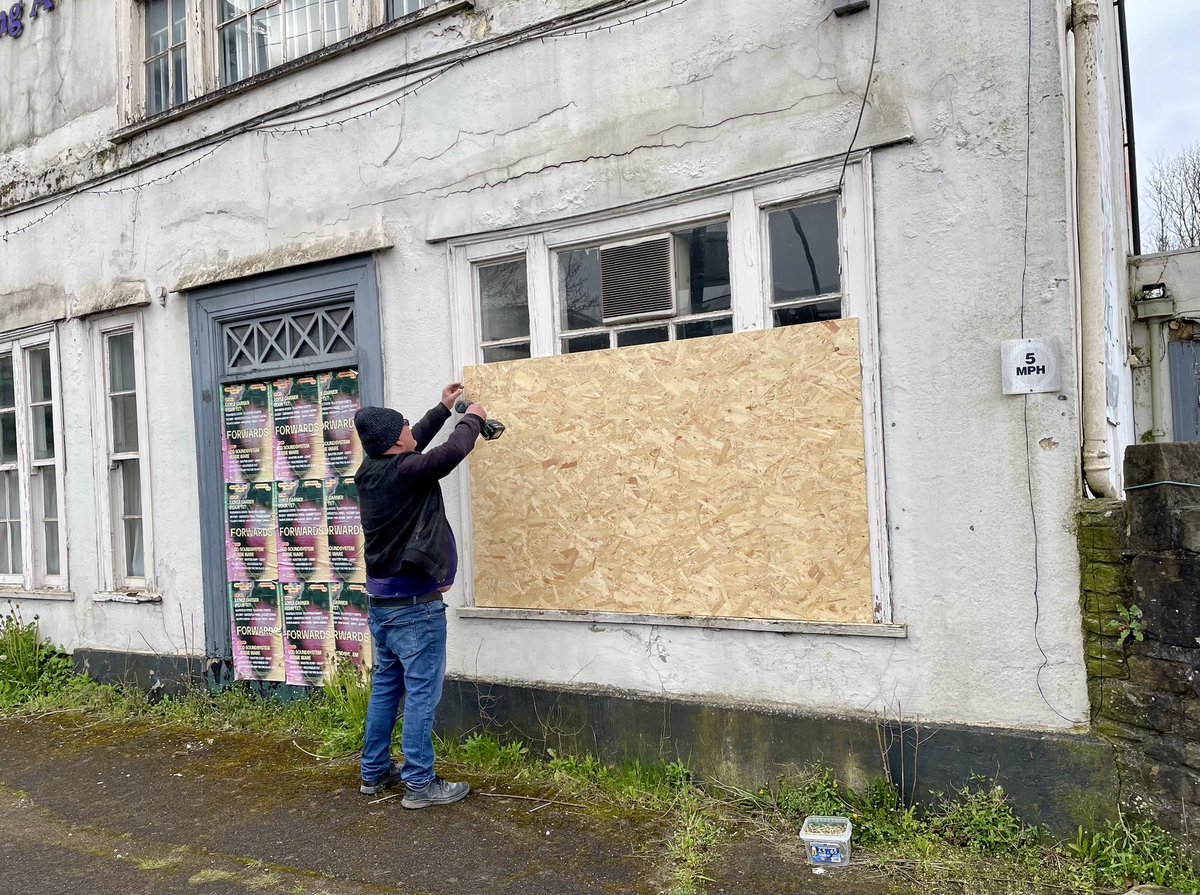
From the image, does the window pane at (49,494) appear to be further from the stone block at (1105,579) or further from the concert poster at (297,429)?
the stone block at (1105,579)

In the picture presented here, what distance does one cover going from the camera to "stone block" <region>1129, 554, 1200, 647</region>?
3.87 meters

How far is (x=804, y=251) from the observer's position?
4883mm

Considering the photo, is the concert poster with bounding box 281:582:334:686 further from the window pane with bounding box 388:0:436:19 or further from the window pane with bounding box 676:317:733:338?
the window pane with bounding box 388:0:436:19

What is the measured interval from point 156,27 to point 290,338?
10.0ft

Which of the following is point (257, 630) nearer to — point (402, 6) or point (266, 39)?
point (266, 39)

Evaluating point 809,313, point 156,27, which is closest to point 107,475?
point 156,27

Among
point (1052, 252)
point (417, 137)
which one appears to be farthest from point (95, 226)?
point (1052, 252)

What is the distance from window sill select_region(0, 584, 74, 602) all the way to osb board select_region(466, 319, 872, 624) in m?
4.31

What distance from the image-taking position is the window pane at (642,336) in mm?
5293

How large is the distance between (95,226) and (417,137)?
11.1ft

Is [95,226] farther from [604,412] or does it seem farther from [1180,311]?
[1180,311]

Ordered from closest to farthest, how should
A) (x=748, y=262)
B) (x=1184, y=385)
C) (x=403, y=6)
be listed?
(x=748, y=262) < (x=403, y=6) < (x=1184, y=385)

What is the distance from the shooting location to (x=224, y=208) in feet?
22.9

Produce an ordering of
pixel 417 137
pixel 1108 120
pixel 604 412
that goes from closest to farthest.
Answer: pixel 604 412 → pixel 417 137 → pixel 1108 120
